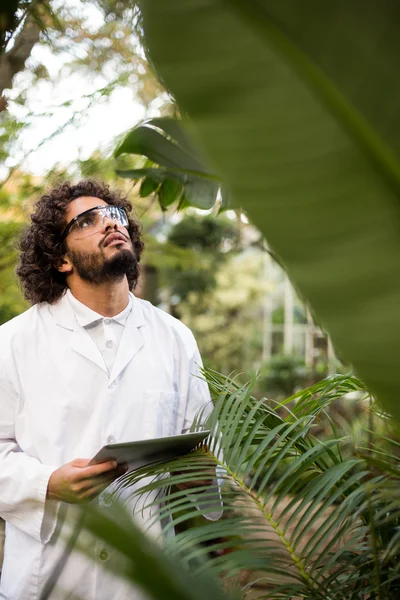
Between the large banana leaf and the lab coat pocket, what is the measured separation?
5.64 feet

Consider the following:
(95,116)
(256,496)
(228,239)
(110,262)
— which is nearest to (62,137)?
(95,116)

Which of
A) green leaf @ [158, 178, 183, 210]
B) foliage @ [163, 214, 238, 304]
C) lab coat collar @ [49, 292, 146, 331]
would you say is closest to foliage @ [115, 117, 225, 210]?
green leaf @ [158, 178, 183, 210]

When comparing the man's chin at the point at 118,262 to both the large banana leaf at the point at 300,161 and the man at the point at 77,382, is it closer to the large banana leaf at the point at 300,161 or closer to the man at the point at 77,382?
the man at the point at 77,382

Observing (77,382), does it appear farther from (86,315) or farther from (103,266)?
(103,266)

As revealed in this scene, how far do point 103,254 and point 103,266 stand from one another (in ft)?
0.17

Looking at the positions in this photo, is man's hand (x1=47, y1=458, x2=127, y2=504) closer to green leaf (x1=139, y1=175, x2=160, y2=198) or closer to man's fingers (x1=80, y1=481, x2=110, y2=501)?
man's fingers (x1=80, y1=481, x2=110, y2=501)

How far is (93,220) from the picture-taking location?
2557 mm

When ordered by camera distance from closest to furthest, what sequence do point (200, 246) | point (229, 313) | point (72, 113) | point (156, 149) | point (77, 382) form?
1. point (156, 149)
2. point (77, 382)
3. point (72, 113)
4. point (200, 246)
5. point (229, 313)

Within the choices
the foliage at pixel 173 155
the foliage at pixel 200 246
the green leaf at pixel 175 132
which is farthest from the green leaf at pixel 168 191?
the foliage at pixel 200 246

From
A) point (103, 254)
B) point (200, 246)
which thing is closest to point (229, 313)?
point (200, 246)

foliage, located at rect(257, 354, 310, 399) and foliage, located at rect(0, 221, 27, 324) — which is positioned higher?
foliage, located at rect(0, 221, 27, 324)

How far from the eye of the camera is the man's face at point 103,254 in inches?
95.7

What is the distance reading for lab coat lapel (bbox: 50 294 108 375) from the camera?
232cm

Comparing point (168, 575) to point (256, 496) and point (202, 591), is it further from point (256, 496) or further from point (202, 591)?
point (256, 496)
